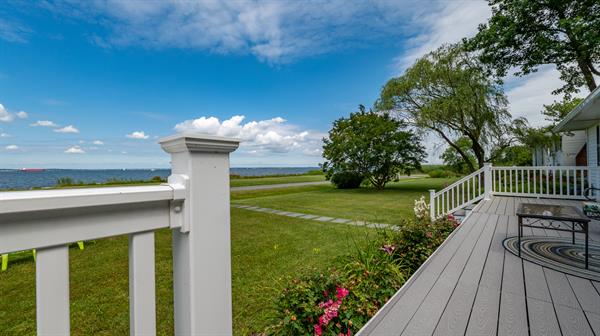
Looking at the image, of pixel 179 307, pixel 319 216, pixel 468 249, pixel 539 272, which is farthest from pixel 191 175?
pixel 319 216

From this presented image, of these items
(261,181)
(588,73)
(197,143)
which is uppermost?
(588,73)

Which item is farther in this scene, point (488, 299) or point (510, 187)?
point (510, 187)

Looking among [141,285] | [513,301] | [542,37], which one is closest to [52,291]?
[141,285]

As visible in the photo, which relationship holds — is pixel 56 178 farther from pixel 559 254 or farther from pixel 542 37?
pixel 542 37

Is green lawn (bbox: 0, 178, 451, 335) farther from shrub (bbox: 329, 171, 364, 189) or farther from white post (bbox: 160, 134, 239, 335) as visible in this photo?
shrub (bbox: 329, 171, 364, 189)

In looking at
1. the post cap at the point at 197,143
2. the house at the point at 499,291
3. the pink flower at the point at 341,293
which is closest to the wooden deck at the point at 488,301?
the house at the point at 499,291

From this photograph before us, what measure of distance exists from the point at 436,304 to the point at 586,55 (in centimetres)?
1242

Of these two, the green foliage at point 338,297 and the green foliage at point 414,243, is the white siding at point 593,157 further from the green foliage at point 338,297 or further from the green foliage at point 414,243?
the green foliage at point 338,297

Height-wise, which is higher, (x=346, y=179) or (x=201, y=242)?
(x=201, y=242)

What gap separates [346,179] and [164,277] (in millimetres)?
→ 14323

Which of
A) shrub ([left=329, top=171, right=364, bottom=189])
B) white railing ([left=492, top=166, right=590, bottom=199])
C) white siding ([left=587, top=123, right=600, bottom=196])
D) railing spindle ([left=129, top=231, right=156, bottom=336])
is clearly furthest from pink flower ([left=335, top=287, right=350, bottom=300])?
shrub ([left=329, top=171, right=364, bottom=189])

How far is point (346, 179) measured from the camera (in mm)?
17062

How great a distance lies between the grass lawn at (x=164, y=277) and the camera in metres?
2.60

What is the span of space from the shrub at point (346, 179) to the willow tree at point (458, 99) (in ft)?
16.2
